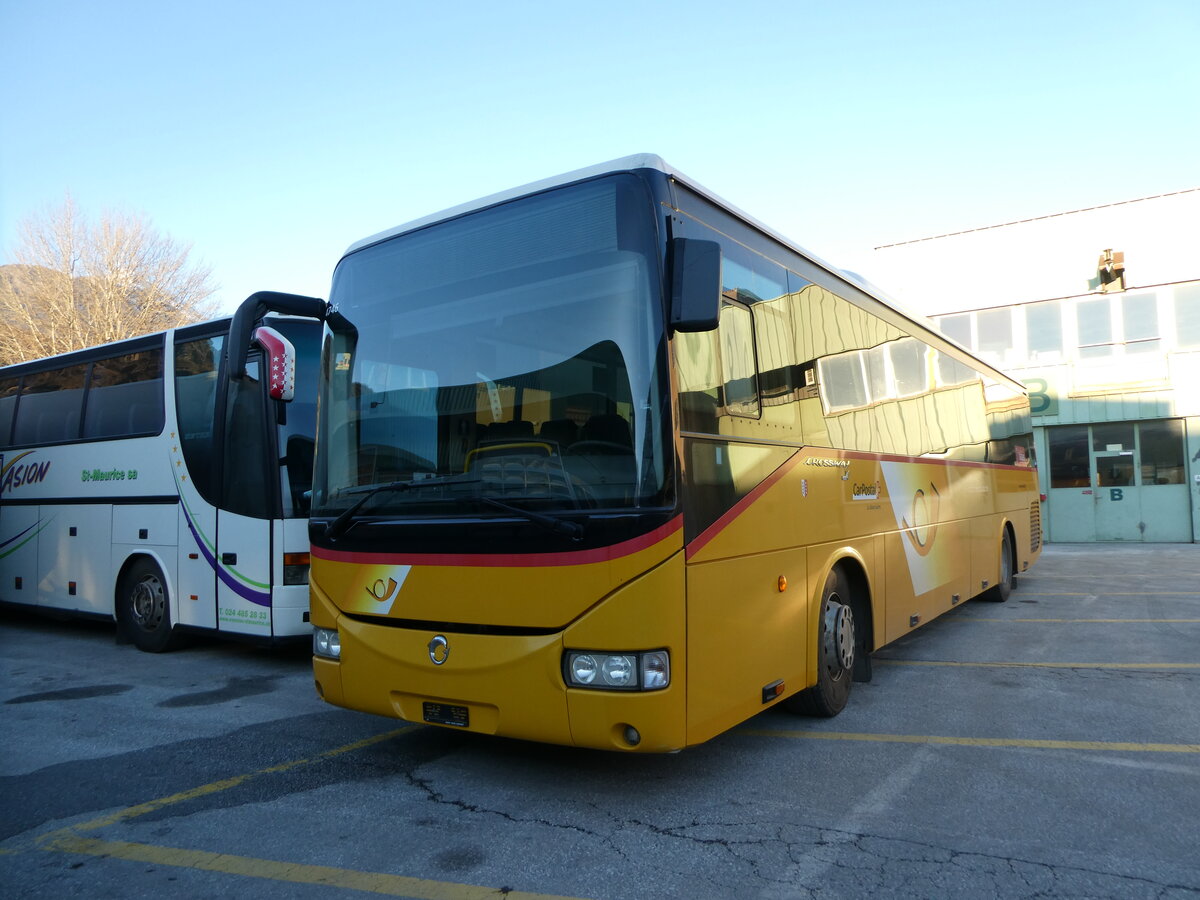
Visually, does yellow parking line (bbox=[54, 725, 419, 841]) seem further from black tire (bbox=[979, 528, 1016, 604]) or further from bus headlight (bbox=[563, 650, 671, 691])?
black tire (bbox=[979, 528, 1016, 604])

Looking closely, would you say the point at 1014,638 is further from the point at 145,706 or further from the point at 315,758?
the point at 145,706

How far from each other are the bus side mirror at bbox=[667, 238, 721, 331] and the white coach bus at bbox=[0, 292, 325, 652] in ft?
9.72

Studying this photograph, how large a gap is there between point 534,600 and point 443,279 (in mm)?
1799

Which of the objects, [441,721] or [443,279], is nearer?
[441,721]

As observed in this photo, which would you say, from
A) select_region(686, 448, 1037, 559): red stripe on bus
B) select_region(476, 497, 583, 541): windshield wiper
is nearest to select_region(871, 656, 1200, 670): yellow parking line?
select_region(686, 448, 1037, 559): red stripe on bus

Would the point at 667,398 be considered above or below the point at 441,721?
above

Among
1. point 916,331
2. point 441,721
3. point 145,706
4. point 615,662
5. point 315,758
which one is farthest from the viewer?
point 916,331

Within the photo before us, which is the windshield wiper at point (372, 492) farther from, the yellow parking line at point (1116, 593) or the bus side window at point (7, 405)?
the yellow parking line at point (1116, 593)

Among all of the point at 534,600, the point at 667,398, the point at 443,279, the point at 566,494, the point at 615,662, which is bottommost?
the point at 615,662

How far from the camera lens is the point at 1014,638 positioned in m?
8.81

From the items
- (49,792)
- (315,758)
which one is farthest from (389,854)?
(49,792)

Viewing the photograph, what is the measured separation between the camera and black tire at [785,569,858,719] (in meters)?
5.46

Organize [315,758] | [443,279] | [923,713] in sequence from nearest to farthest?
[443,279], [315,758], [923,713]

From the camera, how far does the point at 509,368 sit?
4.27m
